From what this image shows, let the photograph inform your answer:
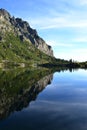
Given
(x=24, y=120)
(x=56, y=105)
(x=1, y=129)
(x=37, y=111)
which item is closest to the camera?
(x=1, y=129)

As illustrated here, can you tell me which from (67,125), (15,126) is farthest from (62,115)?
(15,126)

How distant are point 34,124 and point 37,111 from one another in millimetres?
13691

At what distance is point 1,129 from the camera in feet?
155

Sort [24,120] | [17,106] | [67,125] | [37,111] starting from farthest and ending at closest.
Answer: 1. [17,106]
2. [37,111]
3. [24,120]
4. [67,125]

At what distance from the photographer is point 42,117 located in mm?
58312

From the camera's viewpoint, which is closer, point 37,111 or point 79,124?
point 79,124

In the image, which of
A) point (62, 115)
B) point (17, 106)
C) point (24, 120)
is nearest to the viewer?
point (24, 120)

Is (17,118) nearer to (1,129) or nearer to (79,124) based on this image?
(1,129)

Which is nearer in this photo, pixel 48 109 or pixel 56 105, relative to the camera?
pixel 48 109

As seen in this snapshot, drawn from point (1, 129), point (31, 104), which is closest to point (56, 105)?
point (31, 104)

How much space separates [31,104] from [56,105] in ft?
24.3

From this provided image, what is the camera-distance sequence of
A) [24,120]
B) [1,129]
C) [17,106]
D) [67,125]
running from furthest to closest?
[17,106], [24,120], [67,125], [1,129]

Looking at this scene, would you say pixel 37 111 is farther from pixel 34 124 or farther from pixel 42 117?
pixel 34 124

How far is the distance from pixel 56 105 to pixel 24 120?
2213 centimetres
